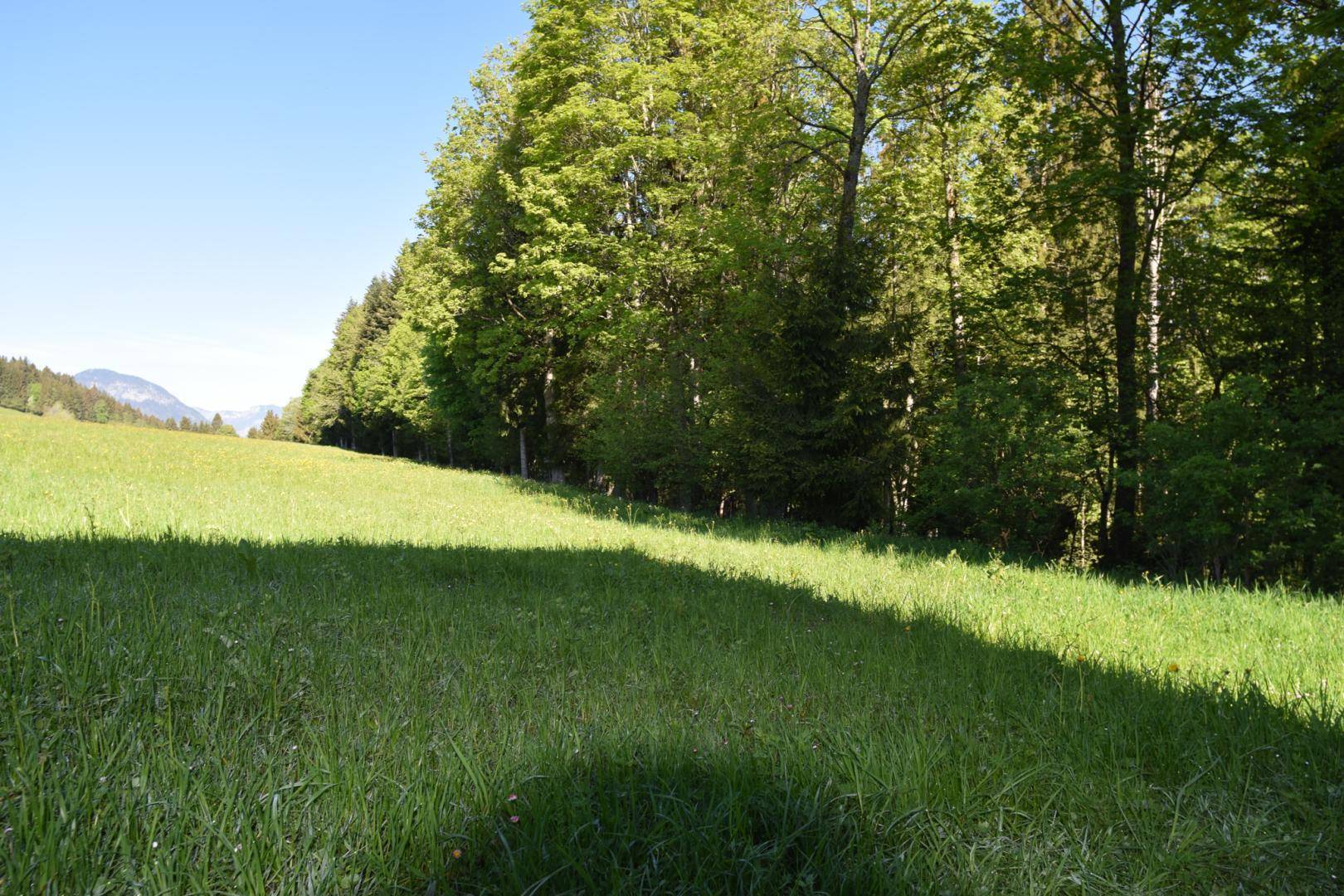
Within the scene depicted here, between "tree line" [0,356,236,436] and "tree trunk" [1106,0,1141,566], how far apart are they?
155m

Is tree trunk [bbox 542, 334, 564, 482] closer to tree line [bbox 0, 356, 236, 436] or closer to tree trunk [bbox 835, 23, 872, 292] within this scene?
tree trunk [bbox 835, 23, 872, 292]

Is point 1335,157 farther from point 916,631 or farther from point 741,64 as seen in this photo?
point 741,64

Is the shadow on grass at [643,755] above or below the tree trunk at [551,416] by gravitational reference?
below

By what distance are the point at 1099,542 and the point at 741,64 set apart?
15428 mm

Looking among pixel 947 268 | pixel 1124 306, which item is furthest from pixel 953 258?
pixel 1124 306

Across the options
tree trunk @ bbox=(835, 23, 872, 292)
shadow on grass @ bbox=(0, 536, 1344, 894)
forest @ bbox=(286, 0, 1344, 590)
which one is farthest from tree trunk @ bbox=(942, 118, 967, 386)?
shadow on grass @ bbox=(0, 536, 1344, 894)

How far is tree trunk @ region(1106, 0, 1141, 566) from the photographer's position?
1245 cm

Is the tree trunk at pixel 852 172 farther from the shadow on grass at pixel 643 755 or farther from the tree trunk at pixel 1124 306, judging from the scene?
the shadow on grass at pixel 643 755

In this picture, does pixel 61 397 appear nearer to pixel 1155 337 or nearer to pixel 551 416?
pixel 551 416

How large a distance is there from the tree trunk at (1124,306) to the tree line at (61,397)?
155197 mm

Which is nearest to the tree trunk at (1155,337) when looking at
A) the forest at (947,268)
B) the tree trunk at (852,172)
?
the forest at (947,268)

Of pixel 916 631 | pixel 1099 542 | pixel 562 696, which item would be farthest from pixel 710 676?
pixel 1099 542

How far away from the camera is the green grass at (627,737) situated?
7.04 feet

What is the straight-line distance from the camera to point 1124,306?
1252cm
